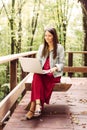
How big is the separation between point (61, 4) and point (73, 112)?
40.9ft

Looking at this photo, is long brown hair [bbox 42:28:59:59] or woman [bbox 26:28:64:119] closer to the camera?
woman [bbox 26:28:64:119]

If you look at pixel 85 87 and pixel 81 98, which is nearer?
pixel 81 98

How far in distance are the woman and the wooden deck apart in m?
0.18

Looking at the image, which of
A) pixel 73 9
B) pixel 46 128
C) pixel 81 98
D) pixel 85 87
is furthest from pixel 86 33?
pixel 46 128

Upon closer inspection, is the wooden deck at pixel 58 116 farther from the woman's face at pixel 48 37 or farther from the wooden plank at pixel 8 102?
the woman's face at pixel 48 37

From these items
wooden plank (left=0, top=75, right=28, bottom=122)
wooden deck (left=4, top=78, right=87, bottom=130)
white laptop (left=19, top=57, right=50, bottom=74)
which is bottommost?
wooden deck (left=4, top=78, right=87, bottom=130)

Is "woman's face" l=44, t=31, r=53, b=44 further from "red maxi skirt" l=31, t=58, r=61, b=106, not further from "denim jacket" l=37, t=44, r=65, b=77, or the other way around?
"red maxi skirt" l=31, t=58, r=61, b=106

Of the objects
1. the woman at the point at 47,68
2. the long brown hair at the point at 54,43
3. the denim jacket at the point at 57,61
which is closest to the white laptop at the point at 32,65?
the woman at the point at 47,68

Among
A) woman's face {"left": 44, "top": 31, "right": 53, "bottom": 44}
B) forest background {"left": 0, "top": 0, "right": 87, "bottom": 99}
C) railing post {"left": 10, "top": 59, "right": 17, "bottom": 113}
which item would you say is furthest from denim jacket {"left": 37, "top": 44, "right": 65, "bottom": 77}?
forest background {"left": 0, "top": 0, "right": 87, "bottom": 99}

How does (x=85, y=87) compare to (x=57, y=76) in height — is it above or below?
below

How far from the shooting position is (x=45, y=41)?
16.2 feet

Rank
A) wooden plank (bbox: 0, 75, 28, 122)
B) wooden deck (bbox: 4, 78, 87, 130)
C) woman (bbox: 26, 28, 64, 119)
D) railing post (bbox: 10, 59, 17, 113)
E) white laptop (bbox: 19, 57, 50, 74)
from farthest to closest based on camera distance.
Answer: railing post (bbox: 10, 59, 17, 113) → woman (bbox: 26, 28, 64, 119) → white laptop (bbox: 19, 57, 50, 74) → wooden deck (bbox: 4, 78, 87, 130) → wooden plank (bbox: 0, 75, 28, 122)

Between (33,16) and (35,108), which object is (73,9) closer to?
(33,16)

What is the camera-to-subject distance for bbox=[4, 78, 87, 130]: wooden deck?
4129 millimetres
